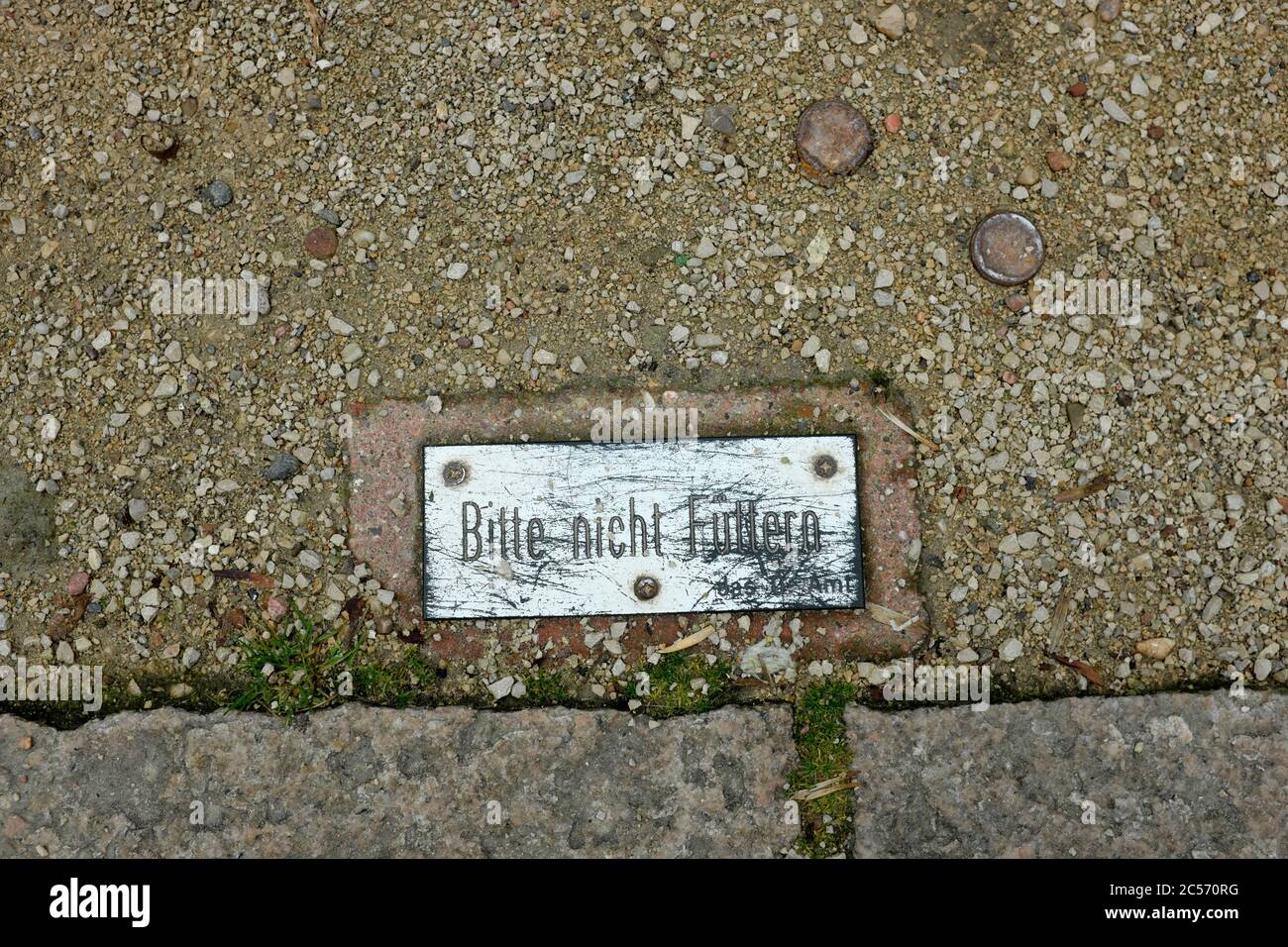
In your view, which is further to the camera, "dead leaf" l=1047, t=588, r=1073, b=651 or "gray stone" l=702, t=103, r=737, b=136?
"gray stone" l=702, t=103, r=737, b=136

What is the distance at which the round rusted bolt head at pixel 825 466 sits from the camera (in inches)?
92.3

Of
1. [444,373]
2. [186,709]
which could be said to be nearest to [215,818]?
[186,709]

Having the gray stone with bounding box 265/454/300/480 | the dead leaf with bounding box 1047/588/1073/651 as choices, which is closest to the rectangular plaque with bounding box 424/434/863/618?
the gray stone with bounding box 265/454/300/480

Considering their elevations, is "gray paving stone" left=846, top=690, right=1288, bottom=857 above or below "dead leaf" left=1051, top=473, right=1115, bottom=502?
below

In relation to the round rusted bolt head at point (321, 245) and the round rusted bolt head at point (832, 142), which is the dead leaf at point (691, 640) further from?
the round rusted bolt head at point (321, 245)

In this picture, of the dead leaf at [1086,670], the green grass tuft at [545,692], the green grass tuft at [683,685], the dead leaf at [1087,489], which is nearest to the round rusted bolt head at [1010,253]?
the dead leaf at [1087,489]

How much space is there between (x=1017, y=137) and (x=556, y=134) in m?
1.46

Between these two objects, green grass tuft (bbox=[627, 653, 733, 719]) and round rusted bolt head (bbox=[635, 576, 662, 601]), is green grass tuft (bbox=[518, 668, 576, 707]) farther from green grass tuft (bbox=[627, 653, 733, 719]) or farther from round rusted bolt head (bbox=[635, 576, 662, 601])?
round rusted bolt head (bbox=[635, 576, 662, 601])

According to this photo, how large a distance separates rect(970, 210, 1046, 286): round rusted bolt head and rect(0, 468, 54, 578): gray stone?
3.01 m

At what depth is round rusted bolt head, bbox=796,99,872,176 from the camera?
2.46m

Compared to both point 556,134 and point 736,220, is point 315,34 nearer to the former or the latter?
point 556,134

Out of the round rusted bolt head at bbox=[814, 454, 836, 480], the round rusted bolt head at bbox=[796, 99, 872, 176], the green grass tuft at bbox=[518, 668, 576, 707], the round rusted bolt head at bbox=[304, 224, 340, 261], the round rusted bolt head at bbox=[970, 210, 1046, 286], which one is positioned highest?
the round rusted bolt head at bbox=[796, 99, 872, 176]

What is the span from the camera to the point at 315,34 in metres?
2.54

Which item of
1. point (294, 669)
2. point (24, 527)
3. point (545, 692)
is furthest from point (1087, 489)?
point (24, 527)
